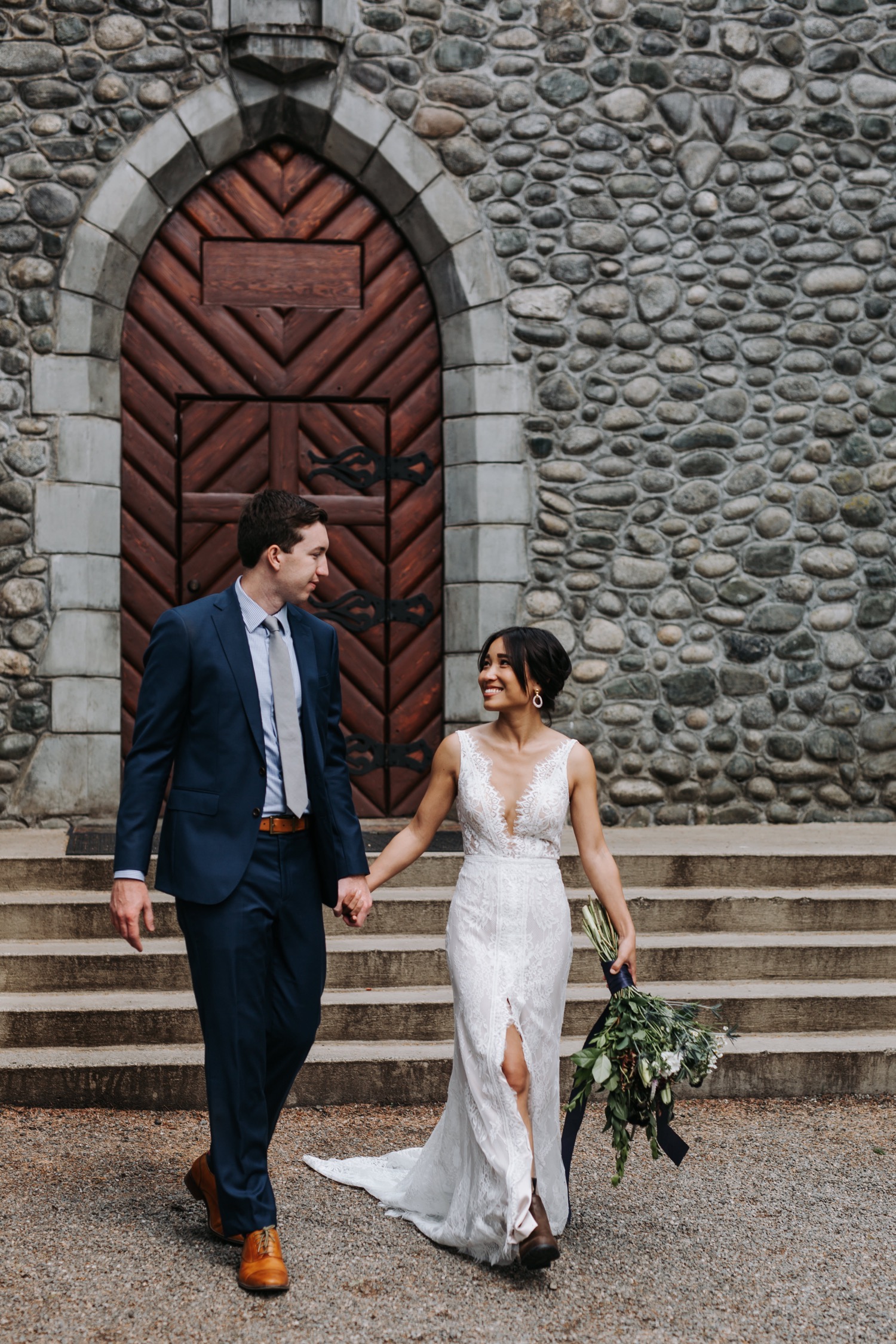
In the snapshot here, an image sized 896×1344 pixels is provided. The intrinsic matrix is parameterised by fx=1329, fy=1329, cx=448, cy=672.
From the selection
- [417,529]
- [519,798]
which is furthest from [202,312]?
[519,798]

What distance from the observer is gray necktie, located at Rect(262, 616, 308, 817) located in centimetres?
310

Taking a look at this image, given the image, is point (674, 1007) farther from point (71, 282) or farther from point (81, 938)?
point (71, 282)

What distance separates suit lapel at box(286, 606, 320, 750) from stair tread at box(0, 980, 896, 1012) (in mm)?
1772

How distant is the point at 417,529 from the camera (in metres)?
7.37

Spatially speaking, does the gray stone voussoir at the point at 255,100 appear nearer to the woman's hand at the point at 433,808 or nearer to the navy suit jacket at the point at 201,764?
the navy suit jacket at the point at 201,764

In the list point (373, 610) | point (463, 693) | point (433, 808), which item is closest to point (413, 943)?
point (433, 808)

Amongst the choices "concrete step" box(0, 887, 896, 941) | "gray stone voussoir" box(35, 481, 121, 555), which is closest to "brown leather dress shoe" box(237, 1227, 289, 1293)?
"concrete step" box(0, 887, 896, 941)

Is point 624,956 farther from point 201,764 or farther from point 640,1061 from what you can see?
point 201,764

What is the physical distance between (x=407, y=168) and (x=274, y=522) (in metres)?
4.56

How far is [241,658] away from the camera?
10.2 feet

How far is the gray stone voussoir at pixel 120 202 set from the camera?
6.81 metres

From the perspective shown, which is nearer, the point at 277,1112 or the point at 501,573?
the point at 277,1112

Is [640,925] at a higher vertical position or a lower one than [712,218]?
lower

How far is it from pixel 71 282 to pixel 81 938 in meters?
3.52
